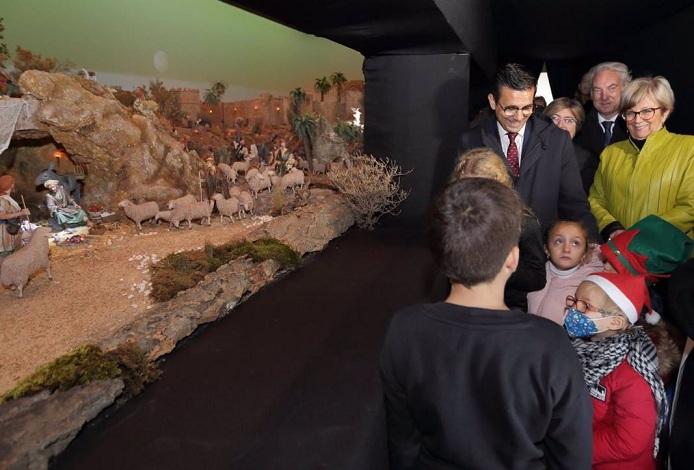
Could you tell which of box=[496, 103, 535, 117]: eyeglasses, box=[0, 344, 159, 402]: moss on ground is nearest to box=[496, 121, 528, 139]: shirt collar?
box=[496, 103, 535, 117]: eyeglasses

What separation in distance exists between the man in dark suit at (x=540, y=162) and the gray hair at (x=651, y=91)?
366mm

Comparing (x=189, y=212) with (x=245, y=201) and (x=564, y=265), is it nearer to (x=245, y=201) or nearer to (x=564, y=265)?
(x=245, y=201)

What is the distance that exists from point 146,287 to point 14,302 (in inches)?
39.0

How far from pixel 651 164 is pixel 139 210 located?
547cm

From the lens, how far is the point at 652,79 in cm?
248

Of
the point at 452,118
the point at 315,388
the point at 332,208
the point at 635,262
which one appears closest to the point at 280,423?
the point at 315,388

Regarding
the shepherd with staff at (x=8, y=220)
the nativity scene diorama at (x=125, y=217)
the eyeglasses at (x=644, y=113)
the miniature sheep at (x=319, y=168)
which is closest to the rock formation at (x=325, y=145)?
the miniature sheep at (x=319, y=168)

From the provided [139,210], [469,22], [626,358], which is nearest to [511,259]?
[626,358]

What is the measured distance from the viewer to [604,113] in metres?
3.42

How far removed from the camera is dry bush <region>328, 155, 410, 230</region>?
18.8 ft

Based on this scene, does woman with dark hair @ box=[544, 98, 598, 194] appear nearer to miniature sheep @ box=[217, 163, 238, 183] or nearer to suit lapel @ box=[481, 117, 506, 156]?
suit lapel @ box=[481, 117, 506, 156]

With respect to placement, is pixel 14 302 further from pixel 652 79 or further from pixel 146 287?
pixel 652 79

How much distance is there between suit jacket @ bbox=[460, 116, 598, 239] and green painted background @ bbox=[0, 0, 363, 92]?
8.01 m

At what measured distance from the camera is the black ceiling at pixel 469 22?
12.6 ft
